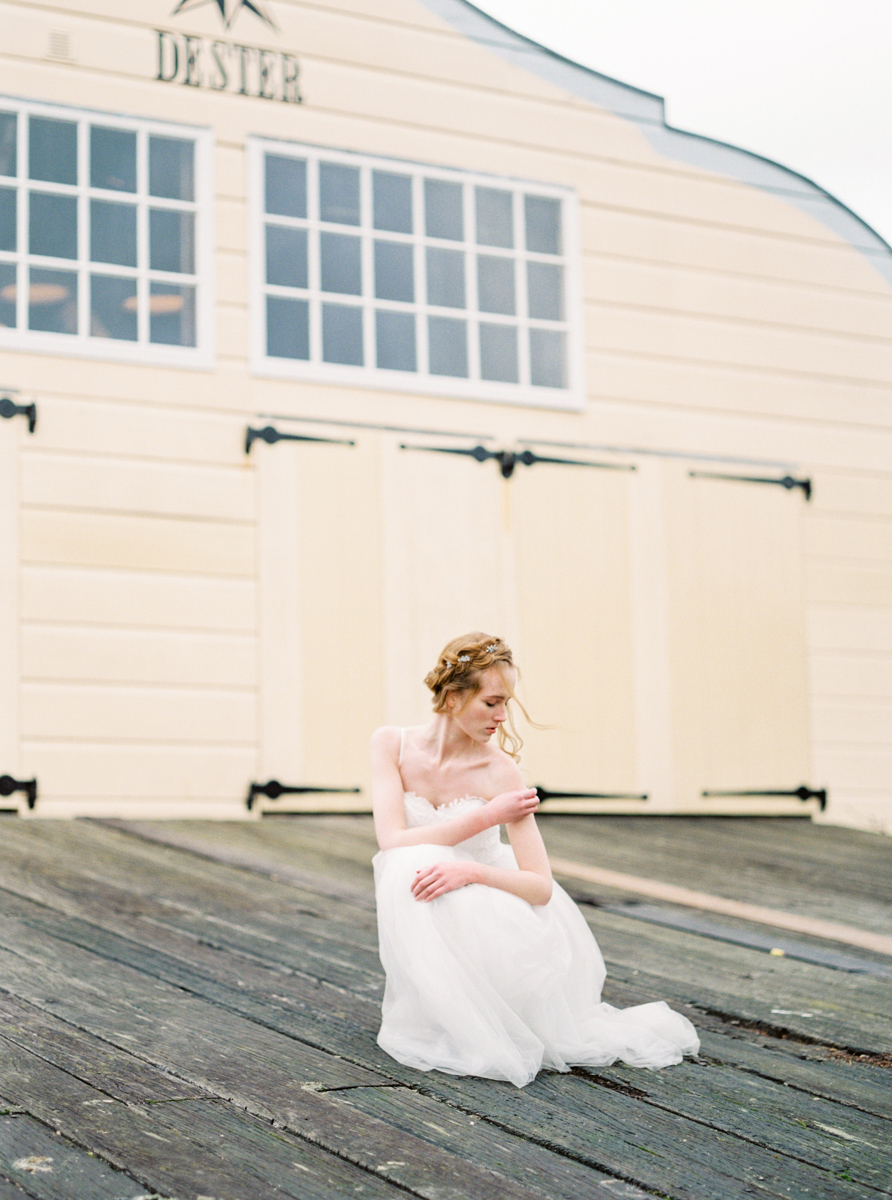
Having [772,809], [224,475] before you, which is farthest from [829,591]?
[224,475]

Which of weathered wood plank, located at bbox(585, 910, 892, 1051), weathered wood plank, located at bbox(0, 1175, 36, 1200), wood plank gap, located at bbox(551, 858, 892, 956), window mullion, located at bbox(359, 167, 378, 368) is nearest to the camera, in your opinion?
weathered wood plank, located at bbox(0, 1175, 36, 1200)

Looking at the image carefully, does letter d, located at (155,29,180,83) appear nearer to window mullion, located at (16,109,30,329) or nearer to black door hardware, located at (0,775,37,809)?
window mullion, located at (16,109,30,329)

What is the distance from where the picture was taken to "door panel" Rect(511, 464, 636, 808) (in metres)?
7.64

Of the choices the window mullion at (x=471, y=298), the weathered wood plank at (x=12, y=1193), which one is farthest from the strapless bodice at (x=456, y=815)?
the window mullion at (x=471, y=298)

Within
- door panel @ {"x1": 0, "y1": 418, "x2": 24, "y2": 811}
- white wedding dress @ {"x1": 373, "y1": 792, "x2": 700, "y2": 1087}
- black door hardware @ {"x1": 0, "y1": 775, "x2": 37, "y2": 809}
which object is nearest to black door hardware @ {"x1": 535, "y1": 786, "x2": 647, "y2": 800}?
black door hardware @ {"x1": 0, "y1": 775, "x2": 37, "y2": 809}

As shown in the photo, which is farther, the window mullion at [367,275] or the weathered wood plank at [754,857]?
the window mullion at [367,275]

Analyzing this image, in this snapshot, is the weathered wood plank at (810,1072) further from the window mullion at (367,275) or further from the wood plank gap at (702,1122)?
the window mullion at (367,275)

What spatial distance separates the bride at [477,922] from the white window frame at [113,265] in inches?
165

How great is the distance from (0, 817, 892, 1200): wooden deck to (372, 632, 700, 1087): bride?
96mm

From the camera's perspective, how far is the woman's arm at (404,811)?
324cm

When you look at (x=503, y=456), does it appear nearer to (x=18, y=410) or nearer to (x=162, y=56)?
(x=18, y=410)

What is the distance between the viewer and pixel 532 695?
7.62m

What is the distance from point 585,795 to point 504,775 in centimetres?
430

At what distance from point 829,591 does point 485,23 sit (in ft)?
13.2
